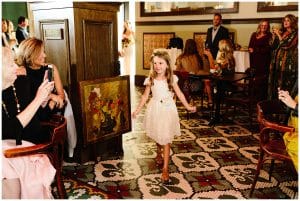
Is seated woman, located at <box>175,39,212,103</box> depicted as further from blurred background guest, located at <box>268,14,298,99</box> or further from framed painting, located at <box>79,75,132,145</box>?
framed painting, located at <box>79,75,132,145</box>

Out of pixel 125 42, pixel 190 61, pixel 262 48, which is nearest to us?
pixel 190 61

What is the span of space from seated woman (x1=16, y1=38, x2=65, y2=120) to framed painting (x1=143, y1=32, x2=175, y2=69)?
5.65m

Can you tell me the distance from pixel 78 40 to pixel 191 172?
1.74 metres

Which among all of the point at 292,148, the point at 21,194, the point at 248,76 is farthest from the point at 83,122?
the point at 248,76

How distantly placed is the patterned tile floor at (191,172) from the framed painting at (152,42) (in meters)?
4.37

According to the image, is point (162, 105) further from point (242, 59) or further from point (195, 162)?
point (242, 59)

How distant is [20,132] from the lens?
2.14 m

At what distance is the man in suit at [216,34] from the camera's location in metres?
Answer: 6.73

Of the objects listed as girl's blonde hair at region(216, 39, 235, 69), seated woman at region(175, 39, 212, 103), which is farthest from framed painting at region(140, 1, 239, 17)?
girl's blonde hair at region(216, 39, 235, 69)

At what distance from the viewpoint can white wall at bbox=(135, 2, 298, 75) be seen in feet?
22.5

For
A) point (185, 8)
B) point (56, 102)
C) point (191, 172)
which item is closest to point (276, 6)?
point (185, 8)

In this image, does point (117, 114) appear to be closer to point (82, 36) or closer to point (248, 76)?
point (82, 36)

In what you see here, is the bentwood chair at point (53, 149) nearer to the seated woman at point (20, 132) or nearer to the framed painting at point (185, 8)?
the seated woman at point (20, 132)

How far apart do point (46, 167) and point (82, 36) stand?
4.91 ft
